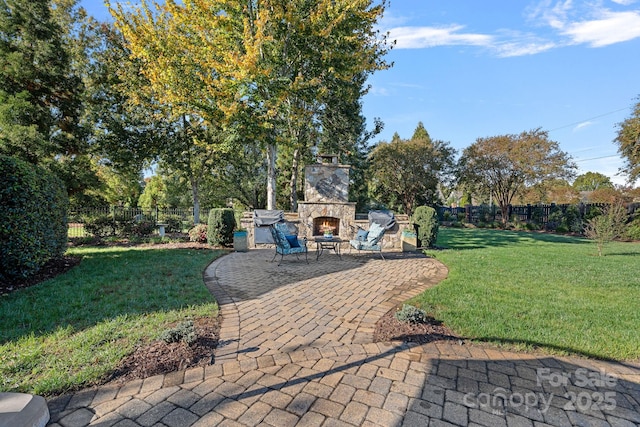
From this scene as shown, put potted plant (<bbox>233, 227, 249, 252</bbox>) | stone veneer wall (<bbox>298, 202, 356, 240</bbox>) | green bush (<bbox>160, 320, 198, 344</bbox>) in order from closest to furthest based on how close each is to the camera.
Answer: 1. green bush (<bbox>160, 320, 198, 344</bbox>)
2. potted plant (<bbox>233, 227, 249, 252</bbox>)
3. stone veneer wall (<bbox>298, 202, 356, 240</bbox>)

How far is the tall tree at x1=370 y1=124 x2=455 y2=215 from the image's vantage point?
21203mm

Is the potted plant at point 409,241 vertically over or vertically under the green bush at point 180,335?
over

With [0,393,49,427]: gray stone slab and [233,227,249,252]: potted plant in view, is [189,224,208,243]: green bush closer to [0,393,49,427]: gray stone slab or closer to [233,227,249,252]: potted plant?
[233,227,249,252]: potted plant

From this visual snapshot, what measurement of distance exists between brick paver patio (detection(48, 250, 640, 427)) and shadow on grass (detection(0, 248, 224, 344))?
140 cm

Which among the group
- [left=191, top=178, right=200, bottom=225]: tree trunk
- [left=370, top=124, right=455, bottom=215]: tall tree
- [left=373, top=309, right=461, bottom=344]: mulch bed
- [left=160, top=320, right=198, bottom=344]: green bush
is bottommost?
[left=373, top=309, right=461, bottom=344]: mulch bed

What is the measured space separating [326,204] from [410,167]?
14.0 metres

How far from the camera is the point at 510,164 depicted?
65.7 feet

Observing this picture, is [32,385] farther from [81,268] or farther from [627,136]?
[627,136]

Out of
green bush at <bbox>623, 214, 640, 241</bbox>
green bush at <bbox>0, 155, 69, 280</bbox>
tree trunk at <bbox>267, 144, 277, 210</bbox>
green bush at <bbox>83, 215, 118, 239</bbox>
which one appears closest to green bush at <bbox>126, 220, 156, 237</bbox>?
green bush at <bbox>83, 215, 118, 239</bbox>

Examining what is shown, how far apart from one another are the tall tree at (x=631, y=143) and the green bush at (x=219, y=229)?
73.7 ft

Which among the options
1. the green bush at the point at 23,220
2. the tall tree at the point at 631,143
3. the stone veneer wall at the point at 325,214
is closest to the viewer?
the green bush at the point at 23,220

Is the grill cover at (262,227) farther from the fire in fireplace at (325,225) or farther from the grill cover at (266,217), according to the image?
the fire in fireplace at (325,225)

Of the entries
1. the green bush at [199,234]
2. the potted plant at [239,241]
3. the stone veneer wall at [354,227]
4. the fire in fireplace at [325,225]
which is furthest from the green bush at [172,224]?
the fire in fireplace at [325,225]

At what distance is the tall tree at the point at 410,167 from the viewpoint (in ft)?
69.6
